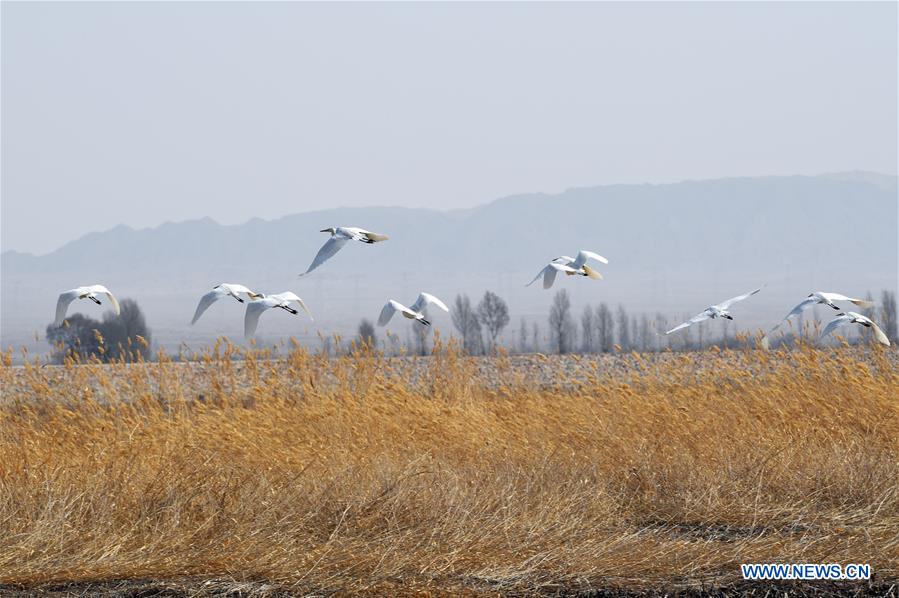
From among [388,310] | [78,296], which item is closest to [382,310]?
[388,310]

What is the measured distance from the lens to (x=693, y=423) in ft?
27.3

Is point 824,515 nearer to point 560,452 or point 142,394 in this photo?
point 560,452

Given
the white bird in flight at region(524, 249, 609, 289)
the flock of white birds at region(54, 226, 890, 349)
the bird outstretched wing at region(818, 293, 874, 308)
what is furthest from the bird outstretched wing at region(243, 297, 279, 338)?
the bird outstretched wing at region(818, 293, 874, 308)

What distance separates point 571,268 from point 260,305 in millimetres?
2247

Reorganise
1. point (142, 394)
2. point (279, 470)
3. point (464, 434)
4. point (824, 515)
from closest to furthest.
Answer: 1. point (824, 515)
2. point (279, 470)
3. point (464, 434)
4. point (142, 394)

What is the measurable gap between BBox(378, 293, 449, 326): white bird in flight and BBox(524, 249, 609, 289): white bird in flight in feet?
2.56

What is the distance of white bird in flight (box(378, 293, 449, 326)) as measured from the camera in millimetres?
7055

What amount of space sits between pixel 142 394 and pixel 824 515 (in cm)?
607

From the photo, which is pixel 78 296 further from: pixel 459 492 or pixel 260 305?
pixel 459 492

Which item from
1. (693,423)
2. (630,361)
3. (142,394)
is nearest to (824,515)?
(693,423)

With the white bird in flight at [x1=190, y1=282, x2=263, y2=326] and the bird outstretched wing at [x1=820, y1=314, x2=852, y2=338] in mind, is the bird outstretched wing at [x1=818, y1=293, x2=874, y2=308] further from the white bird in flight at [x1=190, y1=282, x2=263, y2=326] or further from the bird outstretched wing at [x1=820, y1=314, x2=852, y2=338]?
the white bird in flight at [x1=190, y1=282, x2=263, y2=326]

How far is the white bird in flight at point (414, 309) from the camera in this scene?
705cm

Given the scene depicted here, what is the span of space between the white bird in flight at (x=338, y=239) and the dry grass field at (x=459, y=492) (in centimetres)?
139

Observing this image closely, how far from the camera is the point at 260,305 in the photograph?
7.25m
